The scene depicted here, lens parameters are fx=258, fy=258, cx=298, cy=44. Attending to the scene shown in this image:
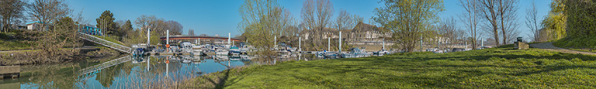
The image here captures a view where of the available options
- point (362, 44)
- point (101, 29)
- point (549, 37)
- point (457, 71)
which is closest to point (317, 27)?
point (362, 44)

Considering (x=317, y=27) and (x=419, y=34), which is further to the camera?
(x=317, y=27)

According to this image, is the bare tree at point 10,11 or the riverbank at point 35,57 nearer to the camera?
the riverbank at point 35,57

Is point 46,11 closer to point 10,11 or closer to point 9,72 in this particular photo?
point 9,72

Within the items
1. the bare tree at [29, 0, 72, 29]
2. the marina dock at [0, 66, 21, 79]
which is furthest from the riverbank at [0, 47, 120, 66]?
the marina dock at [0, 66, 21, 79]

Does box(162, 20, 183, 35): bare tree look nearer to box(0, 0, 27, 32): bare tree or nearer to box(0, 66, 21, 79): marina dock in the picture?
box(0, 0, 27, 32): bare tree

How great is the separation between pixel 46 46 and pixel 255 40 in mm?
16432

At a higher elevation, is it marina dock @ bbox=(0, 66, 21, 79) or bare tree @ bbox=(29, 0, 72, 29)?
bare tree @ bbox=(29, 0, 72, 29)

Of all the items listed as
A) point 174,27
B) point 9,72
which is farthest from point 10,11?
point 174,27

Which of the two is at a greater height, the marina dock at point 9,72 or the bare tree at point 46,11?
the bare tree at point 46,11

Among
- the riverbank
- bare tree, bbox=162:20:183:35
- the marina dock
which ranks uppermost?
bare tree, bbox=162:20:183:35

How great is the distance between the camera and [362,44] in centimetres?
5019

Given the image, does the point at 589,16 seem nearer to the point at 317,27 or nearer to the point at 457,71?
the point at 457,71

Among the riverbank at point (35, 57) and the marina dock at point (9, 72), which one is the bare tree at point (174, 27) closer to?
the riverbank at point (35, 57)

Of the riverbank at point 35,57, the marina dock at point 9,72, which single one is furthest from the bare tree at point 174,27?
the marina dock at point 9,72
